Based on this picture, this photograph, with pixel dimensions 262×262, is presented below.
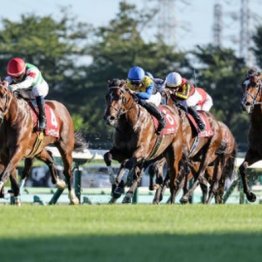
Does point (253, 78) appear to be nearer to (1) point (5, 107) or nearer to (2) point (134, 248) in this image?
(1) point (5, 107)

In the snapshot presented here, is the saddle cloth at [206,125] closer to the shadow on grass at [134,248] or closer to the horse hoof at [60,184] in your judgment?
the horse hoof at [60,184]

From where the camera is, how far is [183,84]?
19.4 metres

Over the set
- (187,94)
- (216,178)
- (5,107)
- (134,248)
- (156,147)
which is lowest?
(216,178)

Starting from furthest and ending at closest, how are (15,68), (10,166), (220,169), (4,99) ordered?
(220,169), (15,68), (4,99), (10,166)

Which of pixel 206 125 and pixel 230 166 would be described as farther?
pixel 230 166

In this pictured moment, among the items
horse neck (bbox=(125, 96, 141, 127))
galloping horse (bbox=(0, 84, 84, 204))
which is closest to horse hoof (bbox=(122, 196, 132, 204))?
horse neck (bbox=(125, 96, 141, 127))

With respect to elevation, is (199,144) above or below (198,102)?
below

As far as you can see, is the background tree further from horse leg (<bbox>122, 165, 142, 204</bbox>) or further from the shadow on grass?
the shadow on grass

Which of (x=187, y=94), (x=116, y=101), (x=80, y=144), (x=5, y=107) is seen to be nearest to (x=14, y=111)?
(x=5, y=107)

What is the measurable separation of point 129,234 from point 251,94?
6.50 m

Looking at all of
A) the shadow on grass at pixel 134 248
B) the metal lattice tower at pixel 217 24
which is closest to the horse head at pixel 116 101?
the shadow on grass at pixel 134 248

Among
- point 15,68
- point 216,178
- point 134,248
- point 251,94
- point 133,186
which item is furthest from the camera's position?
point 216,178

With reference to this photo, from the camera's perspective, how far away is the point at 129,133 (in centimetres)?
1695

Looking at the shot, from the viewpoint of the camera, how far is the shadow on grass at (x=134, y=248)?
8.47 metres
